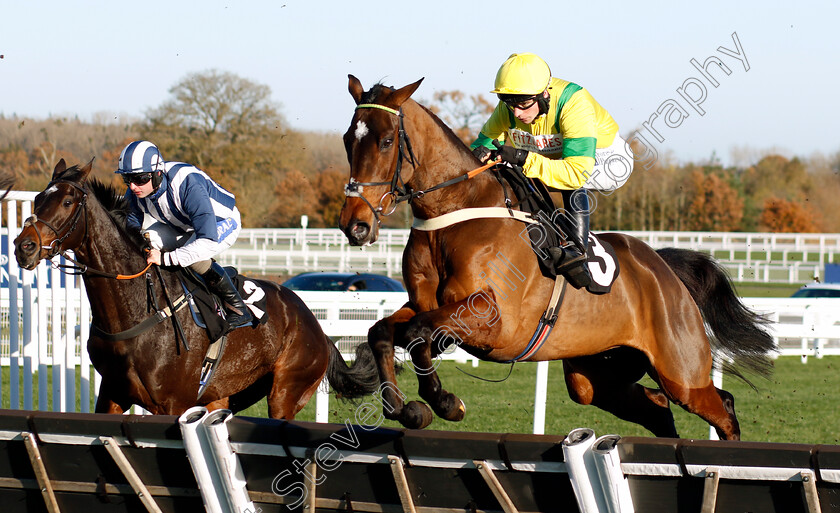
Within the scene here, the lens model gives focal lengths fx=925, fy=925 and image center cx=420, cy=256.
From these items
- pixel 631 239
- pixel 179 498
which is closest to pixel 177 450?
pixel 179 498

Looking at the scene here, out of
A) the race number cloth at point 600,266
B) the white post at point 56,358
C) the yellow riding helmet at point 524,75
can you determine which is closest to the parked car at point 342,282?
the white post at point 56,358

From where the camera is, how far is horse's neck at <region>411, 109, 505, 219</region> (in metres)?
4.12

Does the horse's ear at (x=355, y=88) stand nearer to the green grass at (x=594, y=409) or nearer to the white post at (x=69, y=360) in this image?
the green grass at (x=594, y=409)

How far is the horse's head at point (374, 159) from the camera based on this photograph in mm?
3711

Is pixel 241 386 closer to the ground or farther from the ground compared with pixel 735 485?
closer to the ground

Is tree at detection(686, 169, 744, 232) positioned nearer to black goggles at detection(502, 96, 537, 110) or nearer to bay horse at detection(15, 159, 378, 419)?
black goggles at detection(502, 96, 537, 110)

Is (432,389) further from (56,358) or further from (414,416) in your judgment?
(56,358)

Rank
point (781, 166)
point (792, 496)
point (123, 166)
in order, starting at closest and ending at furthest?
point (792, 496)
point (123, 166)
point (781, 166)

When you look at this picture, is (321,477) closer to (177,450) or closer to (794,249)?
(177,450)

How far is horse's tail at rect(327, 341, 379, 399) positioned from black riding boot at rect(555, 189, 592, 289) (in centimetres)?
204

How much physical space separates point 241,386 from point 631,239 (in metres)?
2.37

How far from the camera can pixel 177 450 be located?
3861 millimetres

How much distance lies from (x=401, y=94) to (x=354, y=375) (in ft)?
8.68

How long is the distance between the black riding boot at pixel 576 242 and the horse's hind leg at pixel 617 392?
1.02m
